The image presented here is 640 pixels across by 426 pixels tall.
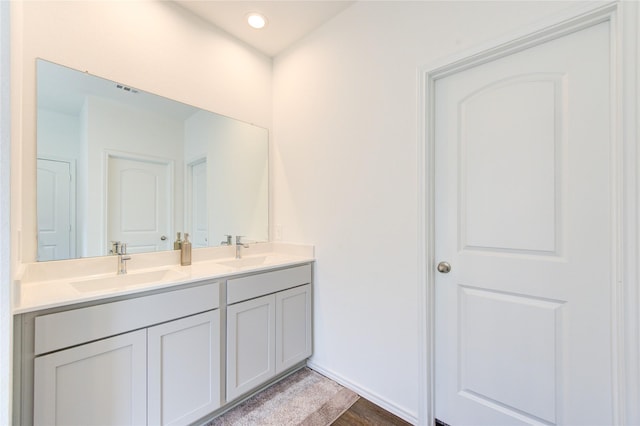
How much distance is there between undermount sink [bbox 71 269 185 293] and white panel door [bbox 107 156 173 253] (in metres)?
0.21

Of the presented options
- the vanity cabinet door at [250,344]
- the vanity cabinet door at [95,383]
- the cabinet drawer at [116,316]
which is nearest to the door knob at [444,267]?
the vanity cabinet door at [250,344]

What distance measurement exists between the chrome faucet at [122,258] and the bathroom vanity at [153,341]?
5 cm

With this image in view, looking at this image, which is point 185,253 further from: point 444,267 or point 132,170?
point 444,267

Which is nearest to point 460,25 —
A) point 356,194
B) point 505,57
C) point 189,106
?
point 505,57

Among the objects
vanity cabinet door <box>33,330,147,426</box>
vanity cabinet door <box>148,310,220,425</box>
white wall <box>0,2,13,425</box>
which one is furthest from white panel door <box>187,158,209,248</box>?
white wall <box>0,2,13,425</box>

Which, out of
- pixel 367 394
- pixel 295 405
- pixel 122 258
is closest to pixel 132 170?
pixel 122 258

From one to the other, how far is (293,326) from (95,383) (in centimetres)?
115

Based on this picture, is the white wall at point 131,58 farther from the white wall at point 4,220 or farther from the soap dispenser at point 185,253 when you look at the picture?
the soap dispenser at point 185,253

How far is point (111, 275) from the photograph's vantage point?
158cm

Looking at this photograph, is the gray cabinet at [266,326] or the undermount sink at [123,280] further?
the gray cabinet at [266,326]

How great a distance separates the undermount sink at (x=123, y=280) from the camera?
4.77 feet

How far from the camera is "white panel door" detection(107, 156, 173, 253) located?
1.70 meters

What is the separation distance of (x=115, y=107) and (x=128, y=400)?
165cm

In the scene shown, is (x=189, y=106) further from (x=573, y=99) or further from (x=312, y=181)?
(x=573, y=99)
